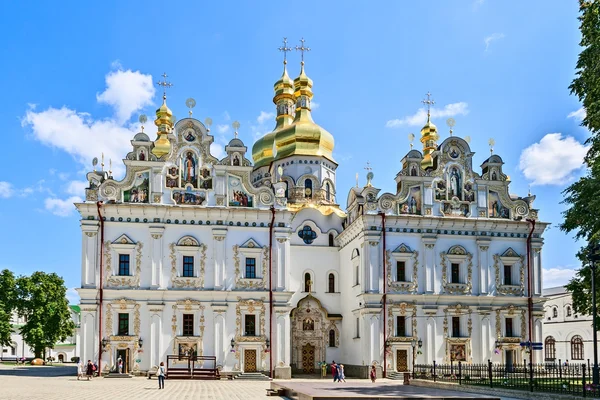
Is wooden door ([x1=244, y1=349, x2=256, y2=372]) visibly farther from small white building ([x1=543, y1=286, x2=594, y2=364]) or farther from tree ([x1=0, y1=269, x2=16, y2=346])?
small white building ([x1=543, y1=286, x2=594, y2=364])

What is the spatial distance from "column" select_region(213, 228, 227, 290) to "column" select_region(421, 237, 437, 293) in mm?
11874

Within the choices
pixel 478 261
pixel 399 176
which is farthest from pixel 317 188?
pixel 478 261

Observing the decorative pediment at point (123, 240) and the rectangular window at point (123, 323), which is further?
the decorative pediment at point (123, 240)

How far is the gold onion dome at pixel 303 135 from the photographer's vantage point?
55.0 m

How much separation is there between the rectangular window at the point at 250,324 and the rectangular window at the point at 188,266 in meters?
3.93

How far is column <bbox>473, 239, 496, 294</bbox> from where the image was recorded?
152ft

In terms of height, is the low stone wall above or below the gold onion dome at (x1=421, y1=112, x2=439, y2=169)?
below

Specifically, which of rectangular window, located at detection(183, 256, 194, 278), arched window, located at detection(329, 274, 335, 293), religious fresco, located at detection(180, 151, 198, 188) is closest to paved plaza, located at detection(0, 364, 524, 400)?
rectangular window, located at detection(183, 256, 194, 278)

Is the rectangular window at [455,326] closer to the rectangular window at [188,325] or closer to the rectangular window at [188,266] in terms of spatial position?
the rectangular window at [188,325]

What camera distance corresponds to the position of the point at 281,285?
144ft

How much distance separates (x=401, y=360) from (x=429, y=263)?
19.4 ft

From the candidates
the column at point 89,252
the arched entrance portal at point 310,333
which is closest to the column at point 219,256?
the column at point 89,252

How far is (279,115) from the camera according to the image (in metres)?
59.1

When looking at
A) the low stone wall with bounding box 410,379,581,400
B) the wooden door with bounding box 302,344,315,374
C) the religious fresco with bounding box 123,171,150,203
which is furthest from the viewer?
the wooden door with bounding box 302,344,315,374
